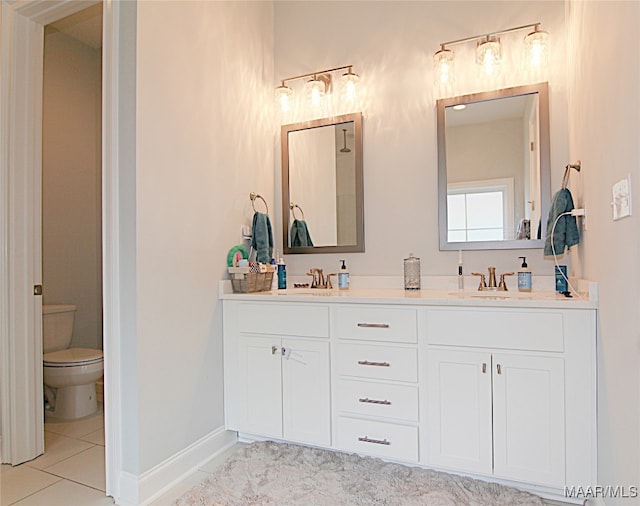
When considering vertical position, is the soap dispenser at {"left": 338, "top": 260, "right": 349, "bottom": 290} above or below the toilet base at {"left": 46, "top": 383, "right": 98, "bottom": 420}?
above

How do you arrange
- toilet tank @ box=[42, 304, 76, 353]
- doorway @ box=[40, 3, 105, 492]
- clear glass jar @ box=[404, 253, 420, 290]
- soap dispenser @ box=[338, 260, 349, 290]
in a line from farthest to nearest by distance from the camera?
doorway @ box=[40, 3, 105, 492]
toilet tank @ box=[42, 304, 76, 353]
soap dispenser @ box=[338, 260, 349, 290]
clear glass jar @ box=[404, 253, 420, 290]

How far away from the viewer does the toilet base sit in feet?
9.07

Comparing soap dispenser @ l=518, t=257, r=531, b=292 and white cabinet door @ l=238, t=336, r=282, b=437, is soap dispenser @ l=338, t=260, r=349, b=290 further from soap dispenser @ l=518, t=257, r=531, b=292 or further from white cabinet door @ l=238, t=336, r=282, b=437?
soap dispenser @ l=518, t=257, r=531, b=292

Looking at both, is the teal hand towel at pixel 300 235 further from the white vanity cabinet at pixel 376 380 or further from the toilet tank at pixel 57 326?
the toilet tank at pixel 57 326

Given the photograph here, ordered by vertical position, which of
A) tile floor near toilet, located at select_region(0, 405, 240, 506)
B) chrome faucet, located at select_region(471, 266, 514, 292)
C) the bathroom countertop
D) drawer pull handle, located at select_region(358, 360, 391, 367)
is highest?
chrome faucet, located at select_region(471, 266, 514, 292)

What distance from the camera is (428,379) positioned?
190 cm

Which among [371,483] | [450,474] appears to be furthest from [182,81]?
[450,474]

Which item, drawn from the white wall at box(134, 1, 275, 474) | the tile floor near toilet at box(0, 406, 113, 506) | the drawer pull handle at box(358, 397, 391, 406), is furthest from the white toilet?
the drawer pull handle at box(358, 397, 391, 406)

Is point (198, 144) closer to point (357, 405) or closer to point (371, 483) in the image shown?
point (357, 405)

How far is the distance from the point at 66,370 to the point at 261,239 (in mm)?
1527

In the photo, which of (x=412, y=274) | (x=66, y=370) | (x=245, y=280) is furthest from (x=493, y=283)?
(x=66, y=370)

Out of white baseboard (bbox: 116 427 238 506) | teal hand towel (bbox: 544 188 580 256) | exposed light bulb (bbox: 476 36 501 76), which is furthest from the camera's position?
exposed light bulb (bbox: 476 36 501 76)

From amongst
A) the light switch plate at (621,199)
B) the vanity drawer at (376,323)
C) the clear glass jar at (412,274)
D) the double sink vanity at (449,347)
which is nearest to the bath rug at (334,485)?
the double sink vanity at (449,347)

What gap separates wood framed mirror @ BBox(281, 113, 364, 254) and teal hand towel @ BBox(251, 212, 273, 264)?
12.6 inches
